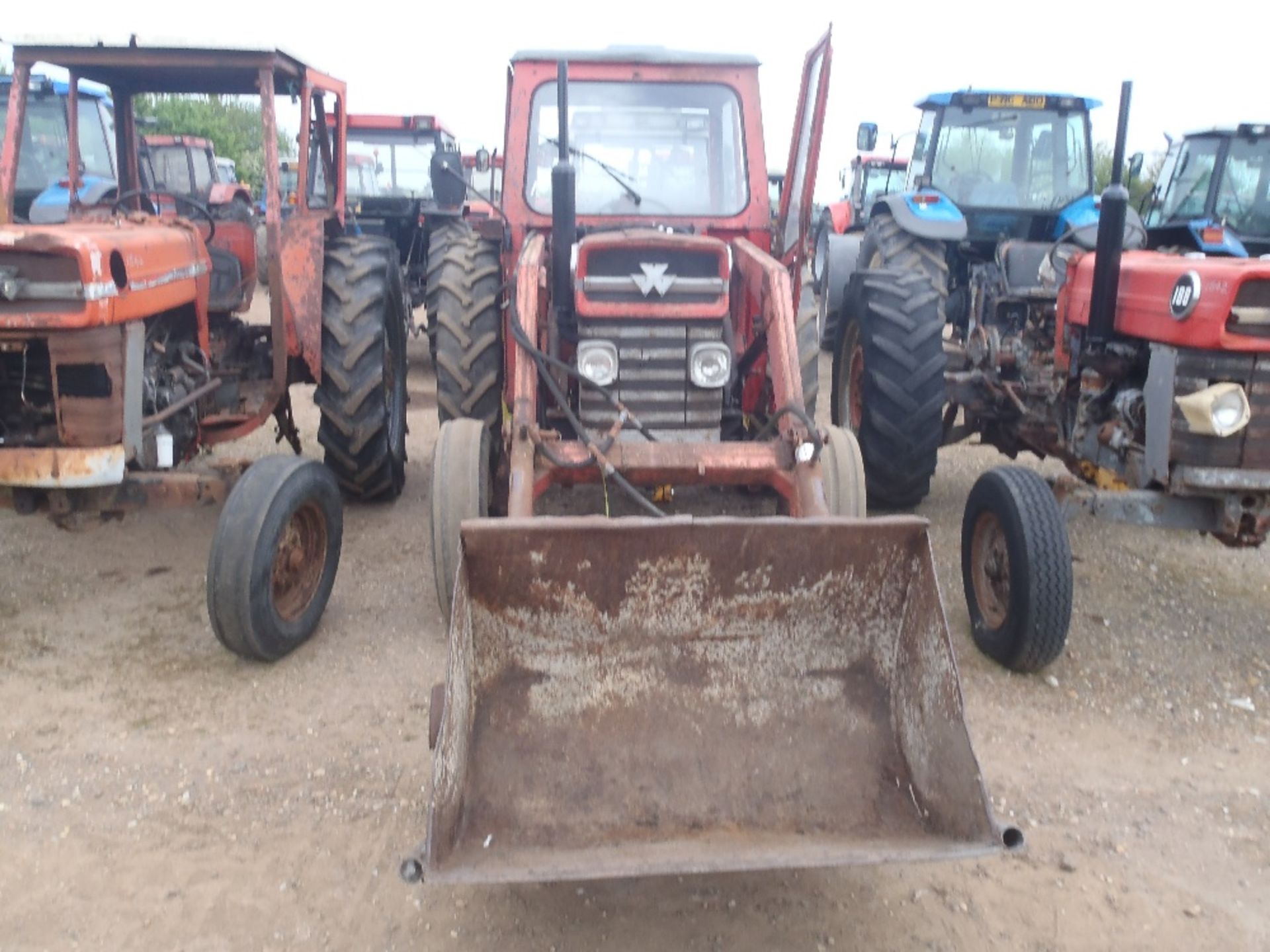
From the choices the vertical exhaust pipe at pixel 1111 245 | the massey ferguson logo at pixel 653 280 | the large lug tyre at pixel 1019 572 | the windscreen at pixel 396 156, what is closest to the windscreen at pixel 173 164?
the windscreen at pixel 396 156

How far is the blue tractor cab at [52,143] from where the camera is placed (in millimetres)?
8844

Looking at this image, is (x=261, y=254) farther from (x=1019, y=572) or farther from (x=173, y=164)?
(x=173, y=164)

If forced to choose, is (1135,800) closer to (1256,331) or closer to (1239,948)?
(1239,948)

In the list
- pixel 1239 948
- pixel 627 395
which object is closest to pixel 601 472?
pixel 627 395

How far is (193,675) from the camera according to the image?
12.5ft

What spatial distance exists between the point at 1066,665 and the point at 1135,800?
A: 3.02 ft

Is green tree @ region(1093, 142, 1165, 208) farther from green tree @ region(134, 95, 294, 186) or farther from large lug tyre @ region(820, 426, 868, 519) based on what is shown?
green tree @ region(134, 95, 294, 186)

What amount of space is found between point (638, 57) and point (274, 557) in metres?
2.73

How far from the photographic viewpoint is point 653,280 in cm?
400

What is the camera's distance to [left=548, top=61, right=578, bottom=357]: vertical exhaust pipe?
373 centimetres

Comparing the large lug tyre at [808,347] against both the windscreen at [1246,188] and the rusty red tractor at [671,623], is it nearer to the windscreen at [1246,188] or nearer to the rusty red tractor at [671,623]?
the rusty red tractor at [671,623]

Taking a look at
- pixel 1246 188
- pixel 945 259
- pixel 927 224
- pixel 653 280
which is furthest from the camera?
pixel 1246 188

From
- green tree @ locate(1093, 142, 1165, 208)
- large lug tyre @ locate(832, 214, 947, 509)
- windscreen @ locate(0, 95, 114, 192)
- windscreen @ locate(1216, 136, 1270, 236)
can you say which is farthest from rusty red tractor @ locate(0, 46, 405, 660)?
green tree @ locate(1093, 142, 1165, 208)

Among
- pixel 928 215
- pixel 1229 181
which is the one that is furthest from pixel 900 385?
pixel 1229 181
